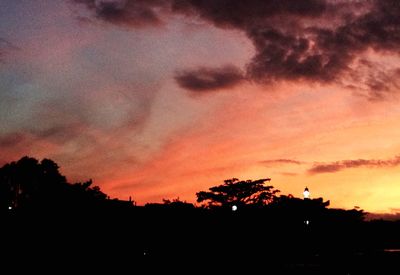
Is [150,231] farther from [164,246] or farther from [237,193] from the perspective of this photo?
[237,193]

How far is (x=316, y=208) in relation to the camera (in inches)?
1903

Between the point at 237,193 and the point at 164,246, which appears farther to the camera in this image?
the point at 237,193

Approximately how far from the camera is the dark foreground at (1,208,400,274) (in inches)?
861

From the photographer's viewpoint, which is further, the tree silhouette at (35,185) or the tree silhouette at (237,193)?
the tree silhouette at (237,193)

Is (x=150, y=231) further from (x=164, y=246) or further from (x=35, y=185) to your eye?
(x=35, y=185)

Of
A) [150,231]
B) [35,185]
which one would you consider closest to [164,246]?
[150,231]

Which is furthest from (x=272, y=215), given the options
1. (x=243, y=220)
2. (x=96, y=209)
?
(x=96, y=209)

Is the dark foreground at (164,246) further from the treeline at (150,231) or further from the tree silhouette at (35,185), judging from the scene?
the tree silhouette at (35,185)

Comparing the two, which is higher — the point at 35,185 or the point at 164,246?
the point at 35,185

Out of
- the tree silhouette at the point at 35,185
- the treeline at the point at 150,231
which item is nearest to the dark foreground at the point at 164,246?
the treeline at the point at 150,231

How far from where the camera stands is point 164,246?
27062 millimetres

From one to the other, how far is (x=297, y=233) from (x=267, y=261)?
10199mm

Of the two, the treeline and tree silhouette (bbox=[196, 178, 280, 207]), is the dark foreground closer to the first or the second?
the treeline

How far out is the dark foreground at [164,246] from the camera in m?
21.9
